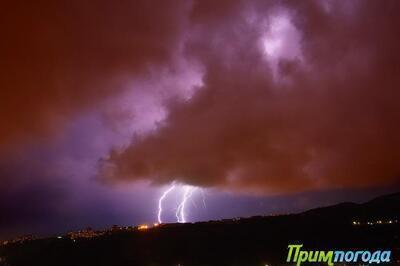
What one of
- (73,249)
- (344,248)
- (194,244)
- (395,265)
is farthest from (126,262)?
(395,265)

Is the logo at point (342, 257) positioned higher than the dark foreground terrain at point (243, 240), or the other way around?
the dark foreground terrain at point (243, 240)

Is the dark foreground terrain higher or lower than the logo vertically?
higher

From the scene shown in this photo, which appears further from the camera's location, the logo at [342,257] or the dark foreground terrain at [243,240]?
the dark foreground terrain at [243,240]

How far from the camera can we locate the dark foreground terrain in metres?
105

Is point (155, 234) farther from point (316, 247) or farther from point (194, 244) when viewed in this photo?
point (316, 247)

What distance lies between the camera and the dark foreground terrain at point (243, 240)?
10517 centimetres

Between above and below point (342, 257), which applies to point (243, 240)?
above

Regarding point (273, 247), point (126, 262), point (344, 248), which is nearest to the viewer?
point (344, 248)

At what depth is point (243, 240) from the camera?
130m

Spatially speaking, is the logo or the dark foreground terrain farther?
the dark foreground terrain

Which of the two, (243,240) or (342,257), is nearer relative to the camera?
(342,257)

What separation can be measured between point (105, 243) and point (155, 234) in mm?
19119

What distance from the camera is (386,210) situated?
5236 inches

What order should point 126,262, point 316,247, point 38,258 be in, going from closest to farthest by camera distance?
1. point 316,247
2. point 126,262
3. point 38,258
